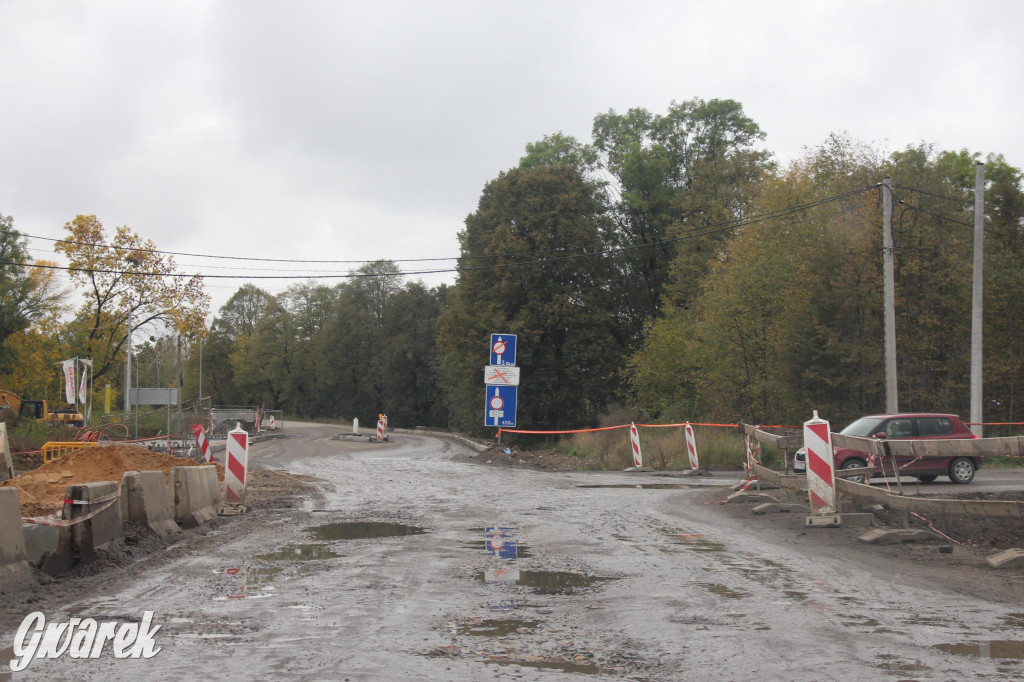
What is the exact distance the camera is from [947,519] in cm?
1255

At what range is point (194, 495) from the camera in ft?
41.3

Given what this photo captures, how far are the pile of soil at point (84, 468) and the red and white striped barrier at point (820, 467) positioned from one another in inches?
400

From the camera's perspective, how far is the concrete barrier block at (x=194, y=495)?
1198 centimetres

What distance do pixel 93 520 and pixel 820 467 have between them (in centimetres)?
948

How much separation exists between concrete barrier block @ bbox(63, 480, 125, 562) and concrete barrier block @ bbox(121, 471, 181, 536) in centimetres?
76

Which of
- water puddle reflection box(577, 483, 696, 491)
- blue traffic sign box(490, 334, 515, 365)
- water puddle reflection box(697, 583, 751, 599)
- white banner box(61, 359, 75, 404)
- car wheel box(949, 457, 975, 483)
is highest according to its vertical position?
blue traffic sign box(490, 334, 515, 365)

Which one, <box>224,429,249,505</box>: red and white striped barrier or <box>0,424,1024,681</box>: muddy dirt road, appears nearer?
<box>0,424,1024,681</box>: muddy dirt road

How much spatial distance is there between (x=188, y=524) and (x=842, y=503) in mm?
10103

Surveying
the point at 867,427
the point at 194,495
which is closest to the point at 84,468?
the point at 194,495

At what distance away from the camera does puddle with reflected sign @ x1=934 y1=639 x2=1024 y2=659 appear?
5531mm

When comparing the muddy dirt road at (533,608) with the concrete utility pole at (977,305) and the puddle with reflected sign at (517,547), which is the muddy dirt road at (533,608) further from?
the concrete utility pole at (977,305)

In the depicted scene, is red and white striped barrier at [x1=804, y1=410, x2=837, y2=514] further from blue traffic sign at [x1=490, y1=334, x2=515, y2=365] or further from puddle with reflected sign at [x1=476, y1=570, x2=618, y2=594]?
blue traffic sign at [x1=490, y1=334, x2=515, y2=365]

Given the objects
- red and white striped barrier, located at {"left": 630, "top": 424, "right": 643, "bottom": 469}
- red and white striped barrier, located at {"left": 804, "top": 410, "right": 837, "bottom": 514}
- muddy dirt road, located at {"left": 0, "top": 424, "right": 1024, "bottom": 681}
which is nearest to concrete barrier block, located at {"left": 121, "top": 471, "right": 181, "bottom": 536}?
muddy dirt road, located at {"left": 0, "top": 424, "right": 1024, "bottom": 681}

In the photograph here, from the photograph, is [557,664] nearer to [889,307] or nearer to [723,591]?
[723,591]
